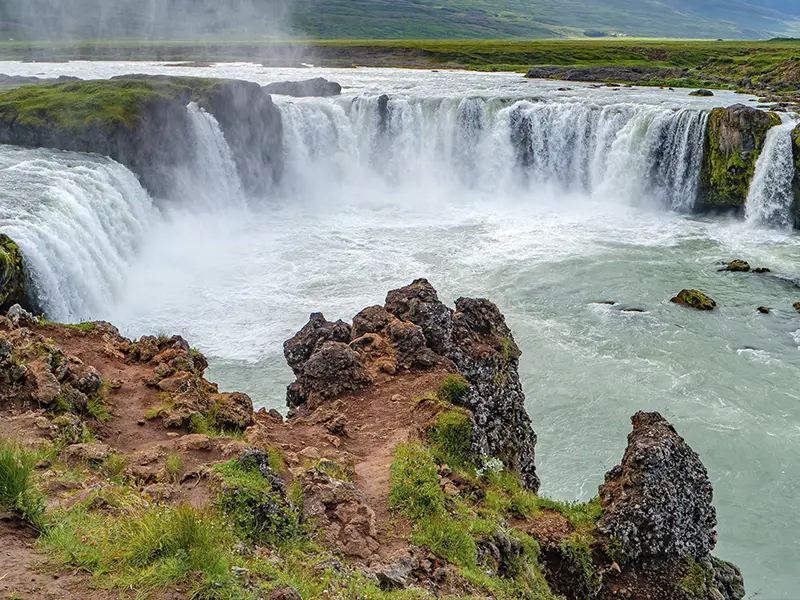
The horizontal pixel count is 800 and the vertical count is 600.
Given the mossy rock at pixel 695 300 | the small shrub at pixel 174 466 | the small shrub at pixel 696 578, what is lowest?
the mossy rock at pixel 695 300

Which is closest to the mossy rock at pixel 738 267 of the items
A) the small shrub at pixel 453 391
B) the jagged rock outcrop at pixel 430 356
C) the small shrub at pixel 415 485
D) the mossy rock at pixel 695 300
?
the mossy rock at pixel 695 300

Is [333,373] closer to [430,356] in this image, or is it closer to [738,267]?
[430,356]

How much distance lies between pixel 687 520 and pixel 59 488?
9223 millimetres

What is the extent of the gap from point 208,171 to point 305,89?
18128 millimetres

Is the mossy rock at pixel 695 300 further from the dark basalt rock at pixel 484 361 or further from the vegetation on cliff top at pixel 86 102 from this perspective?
the vegetation on cliff top at pixel 86 102

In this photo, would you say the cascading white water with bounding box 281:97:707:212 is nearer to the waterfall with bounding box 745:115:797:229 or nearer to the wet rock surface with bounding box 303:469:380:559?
the waterfall with bounding box 745:115:797:229

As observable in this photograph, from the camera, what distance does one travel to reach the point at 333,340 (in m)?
14.8

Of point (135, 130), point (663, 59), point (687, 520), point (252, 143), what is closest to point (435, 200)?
point (252, 143)

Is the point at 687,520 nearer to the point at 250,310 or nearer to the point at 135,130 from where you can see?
the point at 250,310

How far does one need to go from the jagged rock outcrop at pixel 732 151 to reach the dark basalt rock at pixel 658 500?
113ft

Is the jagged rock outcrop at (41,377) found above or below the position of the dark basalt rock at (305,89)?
below

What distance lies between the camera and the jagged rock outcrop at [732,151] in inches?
1612

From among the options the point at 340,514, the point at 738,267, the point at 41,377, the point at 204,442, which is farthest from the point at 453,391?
the point at 738,267

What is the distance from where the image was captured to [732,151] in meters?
41.4
